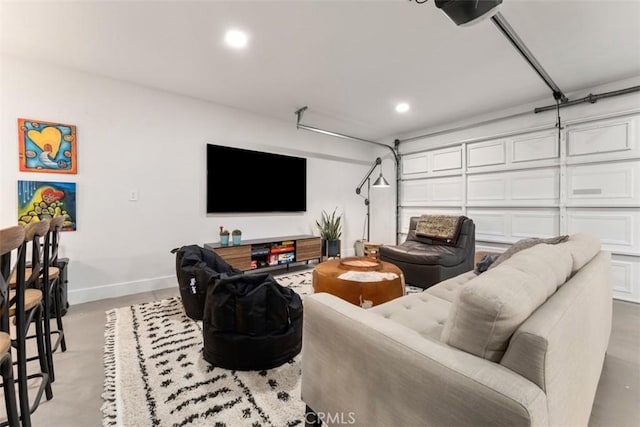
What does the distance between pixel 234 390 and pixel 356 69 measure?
9.43 feet

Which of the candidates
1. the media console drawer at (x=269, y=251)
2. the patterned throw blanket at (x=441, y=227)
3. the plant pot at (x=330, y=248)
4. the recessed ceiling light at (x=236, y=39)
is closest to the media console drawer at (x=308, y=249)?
the media console drawer at (x=269, y=251)

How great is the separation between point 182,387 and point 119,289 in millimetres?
2112

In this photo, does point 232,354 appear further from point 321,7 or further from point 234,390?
point 321,7

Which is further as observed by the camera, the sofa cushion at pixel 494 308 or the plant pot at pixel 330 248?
the plant pot at pixel 330 248

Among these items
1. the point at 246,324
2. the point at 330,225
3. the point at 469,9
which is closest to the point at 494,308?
the point at 246,324

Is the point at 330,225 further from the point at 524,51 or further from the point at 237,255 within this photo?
the point at 524,51

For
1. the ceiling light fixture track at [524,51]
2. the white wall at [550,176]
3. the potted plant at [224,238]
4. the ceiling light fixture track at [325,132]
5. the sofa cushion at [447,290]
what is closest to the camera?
the sofa cushion at [447,290]

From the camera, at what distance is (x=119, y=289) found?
9.68 ft

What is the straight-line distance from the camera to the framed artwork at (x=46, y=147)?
251 centimetres

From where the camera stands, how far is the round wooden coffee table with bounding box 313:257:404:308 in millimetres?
1975

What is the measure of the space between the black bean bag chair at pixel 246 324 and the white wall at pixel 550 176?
3.65m

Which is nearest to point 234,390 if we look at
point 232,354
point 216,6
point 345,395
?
point 232,354

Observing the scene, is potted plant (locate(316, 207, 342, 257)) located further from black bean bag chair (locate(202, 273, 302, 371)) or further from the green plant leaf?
black bean bag chair (locate(202, 273, 302, 371))

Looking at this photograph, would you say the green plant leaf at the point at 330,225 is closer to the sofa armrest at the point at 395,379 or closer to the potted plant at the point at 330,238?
the potted plant at the point at 330,238
